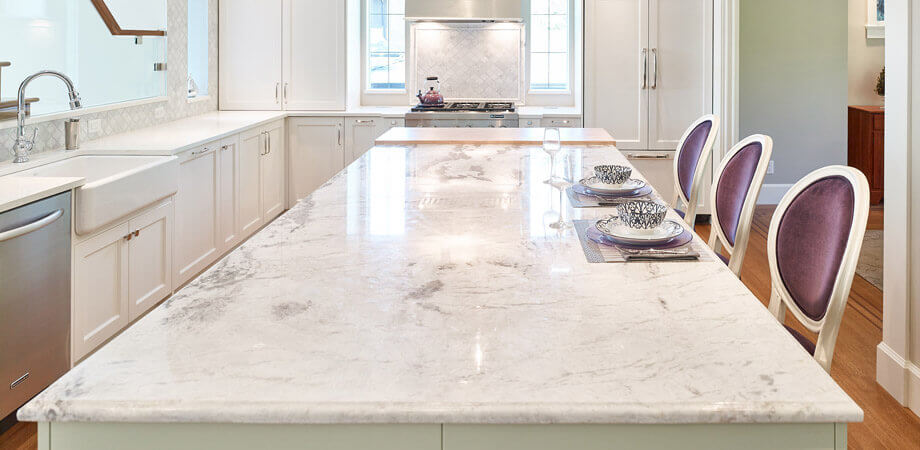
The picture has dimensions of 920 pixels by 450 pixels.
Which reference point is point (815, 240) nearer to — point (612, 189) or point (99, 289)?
point (612, 189)

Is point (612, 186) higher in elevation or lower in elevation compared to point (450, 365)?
higher

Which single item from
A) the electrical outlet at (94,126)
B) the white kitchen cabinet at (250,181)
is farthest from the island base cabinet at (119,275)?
the white kitchen cabinet at (250,181)

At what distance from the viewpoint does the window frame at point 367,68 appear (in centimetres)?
694

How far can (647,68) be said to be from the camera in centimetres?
589

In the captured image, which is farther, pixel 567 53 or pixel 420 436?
pixel 567 53

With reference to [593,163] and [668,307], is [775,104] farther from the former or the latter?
[668,307]

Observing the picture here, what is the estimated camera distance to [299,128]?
6301 mm

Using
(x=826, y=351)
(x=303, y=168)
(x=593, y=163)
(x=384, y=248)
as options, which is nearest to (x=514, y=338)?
(x=384, y=248)

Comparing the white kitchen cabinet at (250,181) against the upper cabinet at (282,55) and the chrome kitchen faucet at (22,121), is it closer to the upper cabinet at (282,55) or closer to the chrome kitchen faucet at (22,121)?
the upper cabinet at (282,55)

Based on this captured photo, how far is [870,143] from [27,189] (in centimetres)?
605

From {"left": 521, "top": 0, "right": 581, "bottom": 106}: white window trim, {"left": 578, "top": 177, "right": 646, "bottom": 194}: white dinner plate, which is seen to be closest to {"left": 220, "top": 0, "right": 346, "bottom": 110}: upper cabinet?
{"left": 521, "top": 0, "right": 581, "bottom": 106}: white window trim

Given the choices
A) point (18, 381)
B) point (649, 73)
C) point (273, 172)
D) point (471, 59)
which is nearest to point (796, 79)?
point (649, 73)

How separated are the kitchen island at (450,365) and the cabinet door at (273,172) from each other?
4.21m

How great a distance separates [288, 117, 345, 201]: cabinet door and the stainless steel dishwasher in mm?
3408
